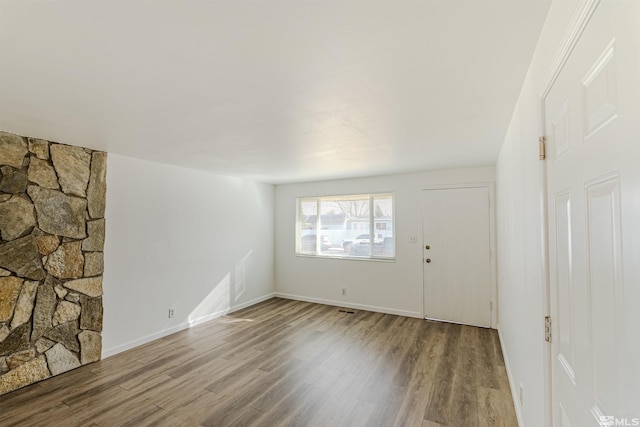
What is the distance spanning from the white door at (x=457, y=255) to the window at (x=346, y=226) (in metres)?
0.65

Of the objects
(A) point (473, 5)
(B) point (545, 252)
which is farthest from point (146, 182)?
(B) point (545, 252)

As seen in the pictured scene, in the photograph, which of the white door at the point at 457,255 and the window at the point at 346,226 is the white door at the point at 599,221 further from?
the window at the point at 346,226

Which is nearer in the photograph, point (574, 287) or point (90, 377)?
point (574, 287)

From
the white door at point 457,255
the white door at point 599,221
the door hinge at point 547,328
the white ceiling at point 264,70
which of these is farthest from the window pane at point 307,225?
the white door at point 599,221

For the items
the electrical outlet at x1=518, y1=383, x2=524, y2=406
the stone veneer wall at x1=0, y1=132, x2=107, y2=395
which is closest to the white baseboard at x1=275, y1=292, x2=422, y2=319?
the electrical outlet at x1=518, y1=383, x2=524, y2=406

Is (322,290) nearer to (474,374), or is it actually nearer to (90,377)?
(474,374)

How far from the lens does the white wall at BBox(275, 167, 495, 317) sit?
455cm

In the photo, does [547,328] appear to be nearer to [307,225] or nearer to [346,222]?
[346,222]

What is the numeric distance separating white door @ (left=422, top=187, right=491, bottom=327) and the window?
0.65 m

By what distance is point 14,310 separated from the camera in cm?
261

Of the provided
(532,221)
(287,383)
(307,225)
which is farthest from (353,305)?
(532,221)

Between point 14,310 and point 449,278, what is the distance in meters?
4.99

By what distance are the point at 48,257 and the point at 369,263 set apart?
4.13 m

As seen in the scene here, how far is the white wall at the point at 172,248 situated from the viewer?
337 cm
